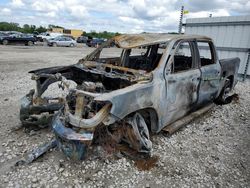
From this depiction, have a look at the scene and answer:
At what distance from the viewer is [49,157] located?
11.1 feet

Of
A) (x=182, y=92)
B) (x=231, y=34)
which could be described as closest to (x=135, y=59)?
(x=182, y=92)

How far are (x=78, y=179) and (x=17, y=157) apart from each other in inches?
42.2

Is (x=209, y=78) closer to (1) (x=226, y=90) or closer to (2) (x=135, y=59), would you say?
(2) (x=135, y=59)

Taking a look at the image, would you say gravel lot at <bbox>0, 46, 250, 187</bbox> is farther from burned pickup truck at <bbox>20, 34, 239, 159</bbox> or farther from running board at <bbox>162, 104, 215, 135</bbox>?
burned pickup truck at <bbox>20, 34, 239, 159</bbox>

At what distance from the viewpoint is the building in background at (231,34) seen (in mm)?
9633

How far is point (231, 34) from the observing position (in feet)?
33.3

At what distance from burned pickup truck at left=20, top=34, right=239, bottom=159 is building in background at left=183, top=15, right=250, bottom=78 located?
5500 millimetres

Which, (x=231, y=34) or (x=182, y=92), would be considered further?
(x=231, y=34)

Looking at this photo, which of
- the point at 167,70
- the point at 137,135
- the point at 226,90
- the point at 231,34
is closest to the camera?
the point at 137,135

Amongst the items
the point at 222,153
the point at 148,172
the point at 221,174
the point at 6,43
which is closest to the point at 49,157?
the point at 148,172

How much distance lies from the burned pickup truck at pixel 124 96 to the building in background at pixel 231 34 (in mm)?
5500

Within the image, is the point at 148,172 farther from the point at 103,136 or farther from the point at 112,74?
the point at 112,74

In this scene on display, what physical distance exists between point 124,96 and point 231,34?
9.00 m

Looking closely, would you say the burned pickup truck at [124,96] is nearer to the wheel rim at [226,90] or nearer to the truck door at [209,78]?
the truck door at [209,78]
